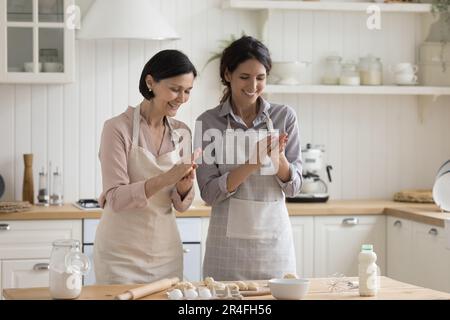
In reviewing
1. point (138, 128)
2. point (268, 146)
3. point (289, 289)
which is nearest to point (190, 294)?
point (289, 289)

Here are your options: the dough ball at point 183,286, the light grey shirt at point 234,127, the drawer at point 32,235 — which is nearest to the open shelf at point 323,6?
the drawer at point 32,235

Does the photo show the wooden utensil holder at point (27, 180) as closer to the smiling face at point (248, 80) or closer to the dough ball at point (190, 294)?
the smiling face at point (248, 80)

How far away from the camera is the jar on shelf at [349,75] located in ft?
16.9

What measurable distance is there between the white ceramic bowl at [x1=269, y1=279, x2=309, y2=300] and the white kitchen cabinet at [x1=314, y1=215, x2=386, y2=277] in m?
2.20

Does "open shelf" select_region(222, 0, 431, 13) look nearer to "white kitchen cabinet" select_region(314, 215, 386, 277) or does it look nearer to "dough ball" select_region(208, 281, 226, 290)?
"white kitchen cabinet" select_region(314, 215, 386, 277)

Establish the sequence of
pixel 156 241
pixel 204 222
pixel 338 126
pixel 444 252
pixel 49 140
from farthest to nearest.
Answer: pixel 338 126, pixel 49 140, pixel 204 222, pixel 444 252, pixel 156 241

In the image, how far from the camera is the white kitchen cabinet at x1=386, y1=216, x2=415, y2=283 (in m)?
4.70

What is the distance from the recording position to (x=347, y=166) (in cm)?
540

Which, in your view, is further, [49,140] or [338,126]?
[338,126]

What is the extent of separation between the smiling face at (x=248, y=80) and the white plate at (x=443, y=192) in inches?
68.4

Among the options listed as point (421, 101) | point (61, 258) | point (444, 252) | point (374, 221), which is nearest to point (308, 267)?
point (374, 221)

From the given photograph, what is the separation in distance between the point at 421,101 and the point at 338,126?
55cm

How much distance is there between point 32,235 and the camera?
449cm
